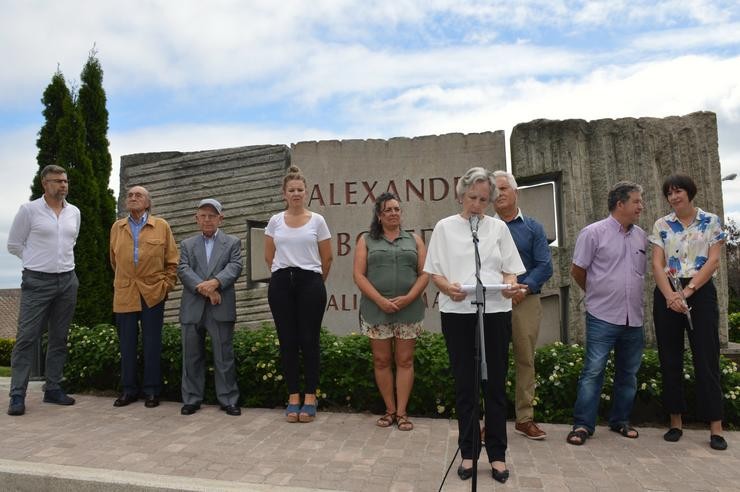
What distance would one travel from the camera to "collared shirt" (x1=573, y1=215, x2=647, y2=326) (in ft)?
12.8

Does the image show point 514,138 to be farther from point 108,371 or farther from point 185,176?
point 108,371

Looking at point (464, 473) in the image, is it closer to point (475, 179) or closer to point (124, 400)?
point (475, 179)

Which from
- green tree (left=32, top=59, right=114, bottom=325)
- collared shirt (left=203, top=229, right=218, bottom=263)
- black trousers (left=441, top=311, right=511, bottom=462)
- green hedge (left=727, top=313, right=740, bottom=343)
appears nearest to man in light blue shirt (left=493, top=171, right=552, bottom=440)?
black trousers (left=441, top=311, right=511, bottom=462)

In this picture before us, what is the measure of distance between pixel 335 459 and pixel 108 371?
3001 millimetres

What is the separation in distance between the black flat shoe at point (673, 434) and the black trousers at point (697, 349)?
119 millimetres

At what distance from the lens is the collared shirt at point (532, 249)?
383cm

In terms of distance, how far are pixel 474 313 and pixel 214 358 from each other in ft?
7.99

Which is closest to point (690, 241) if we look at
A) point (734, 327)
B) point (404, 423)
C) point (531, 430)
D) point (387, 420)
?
point (531, 430)

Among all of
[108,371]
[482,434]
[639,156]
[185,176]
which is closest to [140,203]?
[108,371]

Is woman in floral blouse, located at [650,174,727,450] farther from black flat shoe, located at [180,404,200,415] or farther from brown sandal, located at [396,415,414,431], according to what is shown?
black flat shoe, located at [180,404,200,415]

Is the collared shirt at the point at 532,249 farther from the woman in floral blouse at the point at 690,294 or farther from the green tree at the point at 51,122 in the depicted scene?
the green tree at the point at 51,122

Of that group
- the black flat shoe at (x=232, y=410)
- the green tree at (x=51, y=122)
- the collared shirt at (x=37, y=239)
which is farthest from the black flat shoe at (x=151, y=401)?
the green tree at (x=51, y=122)

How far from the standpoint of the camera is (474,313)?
10.5 ft

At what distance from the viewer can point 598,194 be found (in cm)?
566
